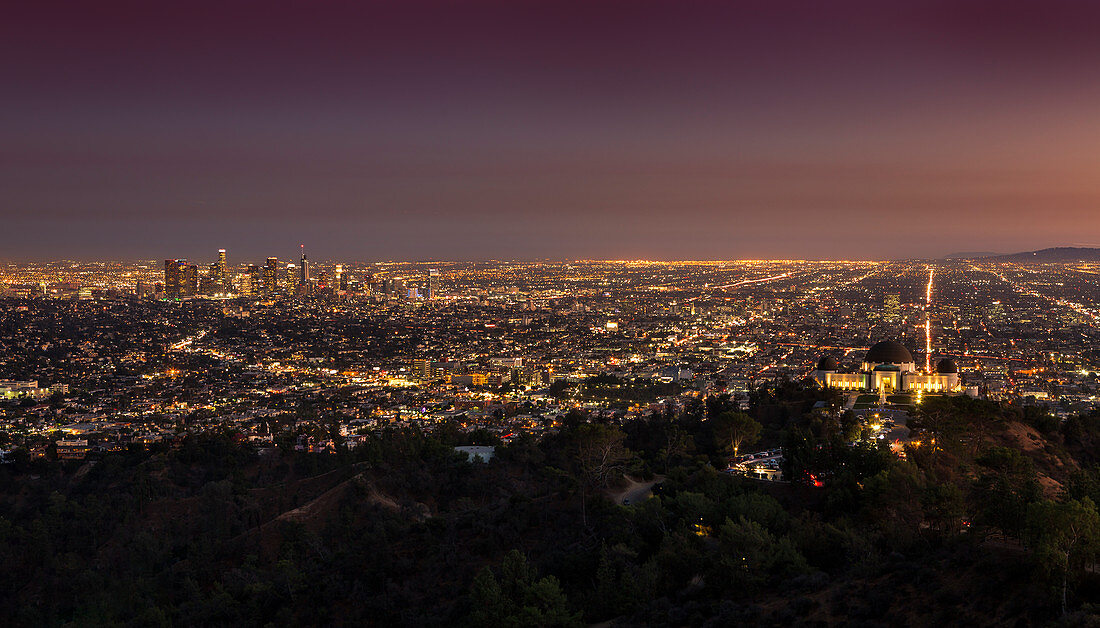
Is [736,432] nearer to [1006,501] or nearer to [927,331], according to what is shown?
[1006,501]

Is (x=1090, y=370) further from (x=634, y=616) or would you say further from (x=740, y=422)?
(x=634, y=616)

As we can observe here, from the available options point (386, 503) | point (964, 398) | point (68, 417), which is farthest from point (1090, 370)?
point (68, 417)

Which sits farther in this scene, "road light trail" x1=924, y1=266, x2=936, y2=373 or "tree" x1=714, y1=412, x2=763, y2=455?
"road light trail" x1=924, y1=266, x2=936, y2=373

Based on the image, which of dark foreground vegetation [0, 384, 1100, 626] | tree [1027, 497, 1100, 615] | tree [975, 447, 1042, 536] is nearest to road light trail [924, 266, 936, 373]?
dark foreground vegetation [0, 384, 1100, 626]

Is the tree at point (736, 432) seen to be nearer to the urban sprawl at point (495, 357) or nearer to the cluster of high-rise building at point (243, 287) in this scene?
the urban sprawl at point (495, 357)

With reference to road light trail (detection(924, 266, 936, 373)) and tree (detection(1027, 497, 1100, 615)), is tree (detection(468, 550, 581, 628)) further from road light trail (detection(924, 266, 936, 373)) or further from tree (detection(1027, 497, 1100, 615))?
road light trail (detection(924, 266, 936, 373))

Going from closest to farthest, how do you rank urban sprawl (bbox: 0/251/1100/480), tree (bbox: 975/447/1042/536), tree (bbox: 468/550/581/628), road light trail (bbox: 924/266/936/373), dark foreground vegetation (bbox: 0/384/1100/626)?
dark foreground vegetation (bbox: 0/384/1100/626)
tree (bbox: 975/447/1042/536)
tree (bbox: 468/550/581/628)
urban sprawl (bbox: 0/251/1100/480)
road light trail (bbox: 924/266/936/373)
